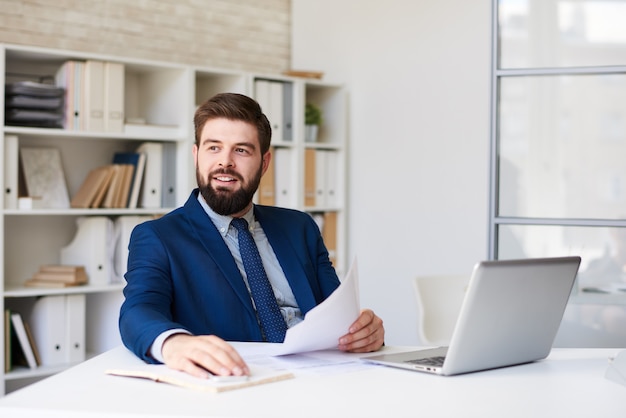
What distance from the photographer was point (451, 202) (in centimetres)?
515

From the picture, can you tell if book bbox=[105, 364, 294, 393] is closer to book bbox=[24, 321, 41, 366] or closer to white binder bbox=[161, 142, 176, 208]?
book bbox=[24, 321, 41, 366]

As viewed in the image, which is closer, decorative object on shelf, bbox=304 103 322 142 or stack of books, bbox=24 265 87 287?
stack of books, bbox=24 265 87 287

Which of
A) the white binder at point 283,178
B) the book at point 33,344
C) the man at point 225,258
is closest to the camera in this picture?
the man at point 225,258

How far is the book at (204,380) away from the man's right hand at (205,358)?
0.01 meters

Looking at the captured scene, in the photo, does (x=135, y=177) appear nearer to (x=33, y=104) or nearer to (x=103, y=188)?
(x=103, y=188)

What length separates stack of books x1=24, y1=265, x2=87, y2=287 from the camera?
4.30 metres

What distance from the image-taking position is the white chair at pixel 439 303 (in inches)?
154

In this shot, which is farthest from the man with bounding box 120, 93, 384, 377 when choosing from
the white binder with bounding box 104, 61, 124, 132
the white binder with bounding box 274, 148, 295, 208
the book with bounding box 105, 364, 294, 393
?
the white binder with bounding box 274, 148, 295, 208

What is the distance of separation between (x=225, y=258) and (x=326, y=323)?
0.51 meters

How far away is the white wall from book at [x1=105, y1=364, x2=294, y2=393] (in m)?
3.43

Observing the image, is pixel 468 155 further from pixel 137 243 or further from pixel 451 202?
pixel 137 243

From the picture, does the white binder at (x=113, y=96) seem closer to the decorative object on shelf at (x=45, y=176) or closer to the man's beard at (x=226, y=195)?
the decorative object on shelf at (x=45, y=176)

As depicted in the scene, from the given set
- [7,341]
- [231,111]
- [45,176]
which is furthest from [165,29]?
[231,111]

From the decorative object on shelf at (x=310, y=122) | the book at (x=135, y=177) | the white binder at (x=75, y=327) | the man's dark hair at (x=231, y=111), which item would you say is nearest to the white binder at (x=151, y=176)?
the book at (x=135, y=177)
